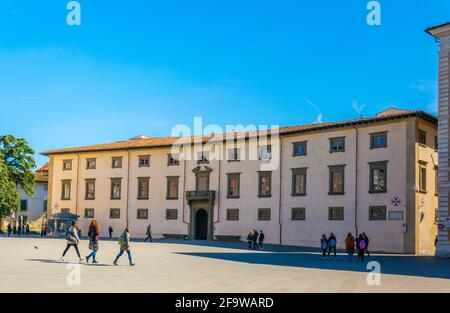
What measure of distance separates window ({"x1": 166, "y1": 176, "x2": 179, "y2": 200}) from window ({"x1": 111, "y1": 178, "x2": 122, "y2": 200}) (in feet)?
19.8

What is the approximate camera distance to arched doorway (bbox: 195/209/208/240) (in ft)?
186

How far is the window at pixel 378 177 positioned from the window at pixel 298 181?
6209 mm

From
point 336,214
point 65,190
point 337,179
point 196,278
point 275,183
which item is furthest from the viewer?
point 65,190

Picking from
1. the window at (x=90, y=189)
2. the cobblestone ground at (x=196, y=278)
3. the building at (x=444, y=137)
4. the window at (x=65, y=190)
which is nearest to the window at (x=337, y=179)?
the building at (x=444, y=137)

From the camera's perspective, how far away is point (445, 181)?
3709 centimetres

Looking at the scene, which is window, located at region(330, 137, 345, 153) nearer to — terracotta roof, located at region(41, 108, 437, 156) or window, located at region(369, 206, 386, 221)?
terracotta roof, located at region(41, 108, 437, 156)

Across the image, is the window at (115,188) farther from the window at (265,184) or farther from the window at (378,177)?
the window at (378,177)

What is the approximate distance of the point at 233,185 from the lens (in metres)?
55.0

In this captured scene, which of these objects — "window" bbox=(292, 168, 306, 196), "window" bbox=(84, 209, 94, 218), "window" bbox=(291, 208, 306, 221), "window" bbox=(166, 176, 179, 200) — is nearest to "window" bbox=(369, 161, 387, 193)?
"window" bbox=(292, 168, 306, 196)

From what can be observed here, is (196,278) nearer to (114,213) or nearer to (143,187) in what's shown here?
(143,187)

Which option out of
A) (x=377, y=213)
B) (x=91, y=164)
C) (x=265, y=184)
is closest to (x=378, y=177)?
(x=377, y=213)

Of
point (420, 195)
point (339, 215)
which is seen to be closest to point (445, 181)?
point (420, 195)

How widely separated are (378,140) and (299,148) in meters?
7.42
